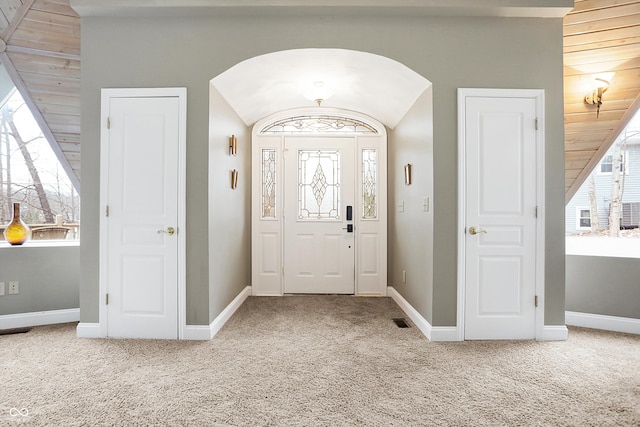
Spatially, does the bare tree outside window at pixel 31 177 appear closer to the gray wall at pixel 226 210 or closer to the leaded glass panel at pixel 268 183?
the gray wall at pixel 226 210

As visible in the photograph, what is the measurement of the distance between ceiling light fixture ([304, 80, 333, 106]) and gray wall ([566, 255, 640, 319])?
2979 mm

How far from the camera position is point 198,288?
2.89 metres

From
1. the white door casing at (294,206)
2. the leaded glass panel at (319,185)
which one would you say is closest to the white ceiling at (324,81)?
the white door casing at (294,206)

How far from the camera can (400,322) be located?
3.35 metres

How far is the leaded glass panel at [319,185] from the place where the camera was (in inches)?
180

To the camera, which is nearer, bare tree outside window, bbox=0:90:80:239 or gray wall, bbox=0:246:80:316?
gray wall, bbox=0:246:80:316

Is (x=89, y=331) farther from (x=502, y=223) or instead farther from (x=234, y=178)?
(x=502, y=223)

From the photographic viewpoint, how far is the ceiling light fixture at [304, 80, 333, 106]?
3.51 metres

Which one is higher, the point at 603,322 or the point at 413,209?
the point at 413,209

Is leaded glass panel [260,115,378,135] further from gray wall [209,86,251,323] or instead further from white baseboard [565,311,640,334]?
white baseboard [565,311,640,334]

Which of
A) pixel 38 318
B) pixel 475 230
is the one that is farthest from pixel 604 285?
pixel 38 318

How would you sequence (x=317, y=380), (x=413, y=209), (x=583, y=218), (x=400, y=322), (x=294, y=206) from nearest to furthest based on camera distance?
1. (x=317, y=380)
2. (x=400, y=322)
3. (x=413, y=209)
4. (x=583, y=218)
5. (x=294, y=206)

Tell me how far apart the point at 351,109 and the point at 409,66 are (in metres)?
1.58

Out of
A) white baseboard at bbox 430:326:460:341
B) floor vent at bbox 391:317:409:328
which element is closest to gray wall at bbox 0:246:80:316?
floor vent at bbox 391:317:409:328
